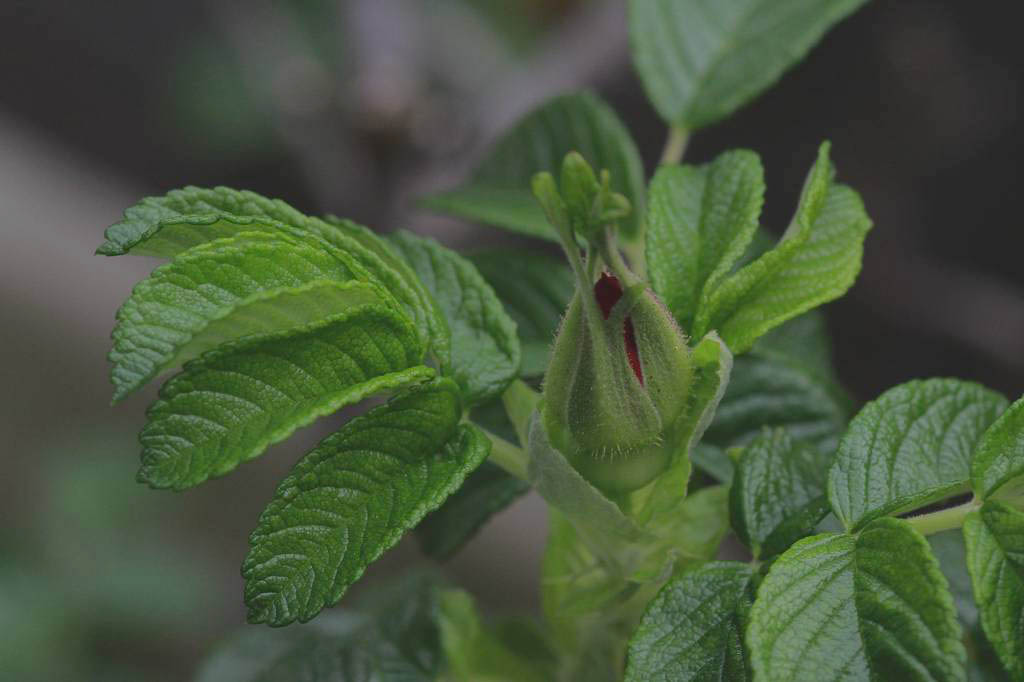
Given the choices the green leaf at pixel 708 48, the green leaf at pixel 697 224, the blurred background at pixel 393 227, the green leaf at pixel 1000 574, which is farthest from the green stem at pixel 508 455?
the blurred background at pixel 393 227

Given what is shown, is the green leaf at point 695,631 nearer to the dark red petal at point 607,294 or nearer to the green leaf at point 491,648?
the dark red petal at point 607,294

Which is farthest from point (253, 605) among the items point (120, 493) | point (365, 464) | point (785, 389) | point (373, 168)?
point (120, 493)

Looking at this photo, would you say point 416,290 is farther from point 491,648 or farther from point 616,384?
point 491,648

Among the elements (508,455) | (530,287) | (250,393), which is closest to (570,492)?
(508,455)

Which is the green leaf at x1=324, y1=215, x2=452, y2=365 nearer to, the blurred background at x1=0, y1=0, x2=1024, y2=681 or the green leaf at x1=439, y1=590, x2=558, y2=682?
the green leaf at x1=439, y1=590, x2=558, y2=682

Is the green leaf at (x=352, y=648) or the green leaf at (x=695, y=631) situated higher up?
the green leaf at (x=695, y=631)

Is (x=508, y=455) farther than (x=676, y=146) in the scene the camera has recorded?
No

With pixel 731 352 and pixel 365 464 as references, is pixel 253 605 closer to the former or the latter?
pixel 365 464
